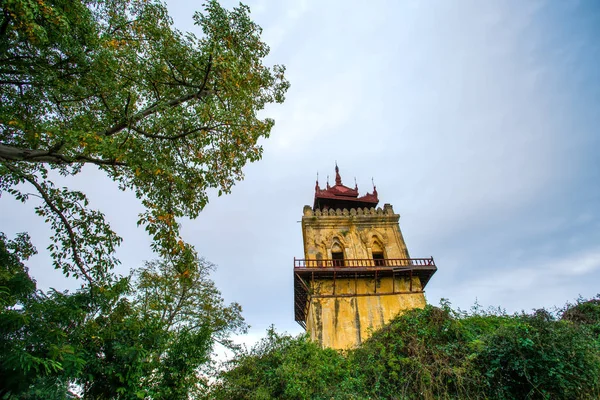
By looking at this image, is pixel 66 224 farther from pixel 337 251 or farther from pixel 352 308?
pixel 337 251

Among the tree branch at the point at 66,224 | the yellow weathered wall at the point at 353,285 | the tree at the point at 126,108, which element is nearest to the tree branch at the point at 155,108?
the tree at the point at 126,108

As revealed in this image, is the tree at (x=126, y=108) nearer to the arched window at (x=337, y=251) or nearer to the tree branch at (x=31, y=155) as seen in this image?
the tree branch at (x=31, y=155)

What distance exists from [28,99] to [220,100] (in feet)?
13.6

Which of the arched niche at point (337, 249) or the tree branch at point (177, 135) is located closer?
the tree branch at point (177, 135)

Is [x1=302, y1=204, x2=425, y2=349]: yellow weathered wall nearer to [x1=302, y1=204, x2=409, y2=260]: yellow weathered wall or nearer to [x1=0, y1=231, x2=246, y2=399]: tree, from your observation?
[x1=302, y1=204, x2=409, y2=260]: yellow weathered wall

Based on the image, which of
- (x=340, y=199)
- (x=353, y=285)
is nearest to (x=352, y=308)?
(x=353, y=285)

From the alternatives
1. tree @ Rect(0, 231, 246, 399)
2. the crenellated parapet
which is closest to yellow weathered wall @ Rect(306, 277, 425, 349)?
the crenellated parapet

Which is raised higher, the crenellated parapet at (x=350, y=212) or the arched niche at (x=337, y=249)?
the crenellated parapet at (x=350, y=212)

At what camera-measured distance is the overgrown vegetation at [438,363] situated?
253 inches

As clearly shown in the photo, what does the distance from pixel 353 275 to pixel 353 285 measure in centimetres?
52

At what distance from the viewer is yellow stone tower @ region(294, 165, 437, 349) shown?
15.1 m

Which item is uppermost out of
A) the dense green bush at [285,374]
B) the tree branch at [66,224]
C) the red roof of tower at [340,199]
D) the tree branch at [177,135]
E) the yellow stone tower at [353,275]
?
the red roof of tower at [340,199]

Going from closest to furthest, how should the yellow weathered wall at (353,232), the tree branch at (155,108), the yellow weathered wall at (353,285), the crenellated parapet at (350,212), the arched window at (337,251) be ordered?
the tree branch at (155,108), the yellow weathered wall at (353,285), the yellow weathered wall at (353,232), the arched window at (337,251), the crenellated parapet at (350,212)

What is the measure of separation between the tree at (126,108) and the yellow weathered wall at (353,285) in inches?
382
